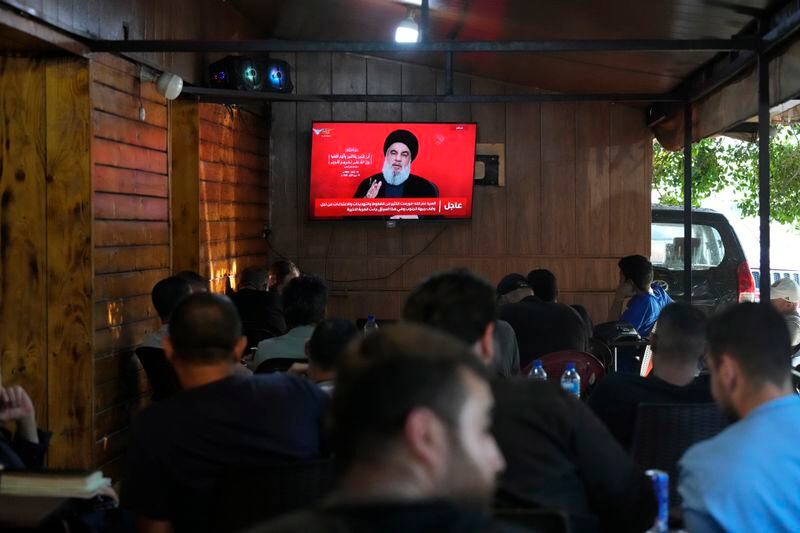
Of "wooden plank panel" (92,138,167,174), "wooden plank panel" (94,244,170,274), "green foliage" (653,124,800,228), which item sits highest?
"green foliage" (653,124,800,228)

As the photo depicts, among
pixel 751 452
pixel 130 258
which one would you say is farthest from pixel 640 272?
pixel 751 452

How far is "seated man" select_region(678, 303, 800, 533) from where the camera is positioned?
2.14 meters

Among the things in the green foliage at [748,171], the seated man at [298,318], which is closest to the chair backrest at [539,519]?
the seated man at [298,318]

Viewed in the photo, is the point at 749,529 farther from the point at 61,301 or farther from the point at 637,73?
the point at 637,73

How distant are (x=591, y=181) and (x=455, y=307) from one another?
24.6 feet

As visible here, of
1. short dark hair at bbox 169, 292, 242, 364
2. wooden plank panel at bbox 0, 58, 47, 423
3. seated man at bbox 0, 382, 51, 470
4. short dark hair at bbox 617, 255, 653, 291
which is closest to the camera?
short dark hair at bbox 169, 292, 242, 364

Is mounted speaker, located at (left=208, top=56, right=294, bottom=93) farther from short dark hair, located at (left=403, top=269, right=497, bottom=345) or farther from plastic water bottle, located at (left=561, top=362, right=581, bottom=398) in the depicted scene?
short dark hair, located at (left=403, top=269, right=497, bottom=345)

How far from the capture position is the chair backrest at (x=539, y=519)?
6.29 feet

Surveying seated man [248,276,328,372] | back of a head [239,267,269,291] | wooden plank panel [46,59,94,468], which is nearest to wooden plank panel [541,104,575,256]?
back of a head [239,267,269,291]

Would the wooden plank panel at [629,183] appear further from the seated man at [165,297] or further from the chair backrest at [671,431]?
the chair backrest at [671,431]

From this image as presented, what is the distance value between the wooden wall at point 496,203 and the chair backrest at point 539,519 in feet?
25.0

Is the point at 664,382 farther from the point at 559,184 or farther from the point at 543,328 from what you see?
the point at 559,184

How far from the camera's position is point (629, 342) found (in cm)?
644

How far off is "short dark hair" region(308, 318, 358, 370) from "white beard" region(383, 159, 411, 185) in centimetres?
582
